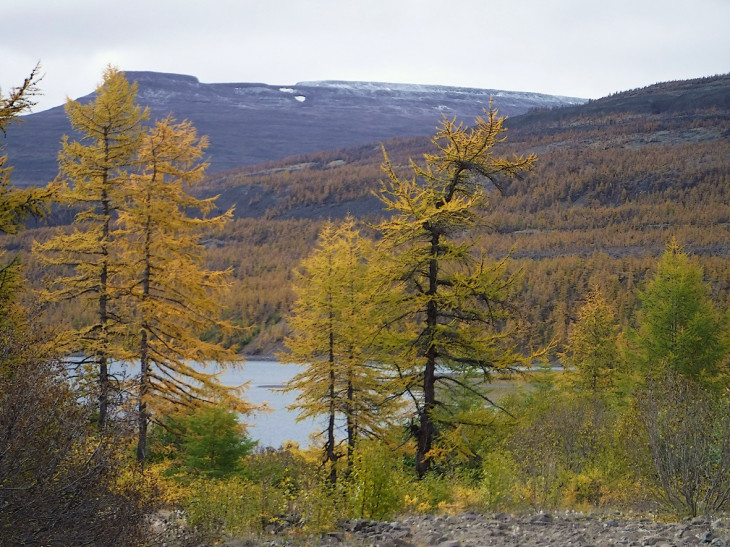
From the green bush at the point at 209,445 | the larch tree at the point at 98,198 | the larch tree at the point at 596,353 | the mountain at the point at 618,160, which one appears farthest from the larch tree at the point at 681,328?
the mountain at the point at 618,160

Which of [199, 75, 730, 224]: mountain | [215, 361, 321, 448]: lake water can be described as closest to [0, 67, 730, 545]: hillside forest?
[215, 361, 321, 448]: lake water

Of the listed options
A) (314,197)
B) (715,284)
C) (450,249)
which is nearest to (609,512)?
(450,249)

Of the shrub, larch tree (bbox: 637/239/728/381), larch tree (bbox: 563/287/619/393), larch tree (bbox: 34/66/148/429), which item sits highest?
larch tree (bbox: 34/66/148/429)

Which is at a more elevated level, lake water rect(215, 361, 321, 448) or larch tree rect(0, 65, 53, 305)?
larch tree rect(0, 65, 53, 305)

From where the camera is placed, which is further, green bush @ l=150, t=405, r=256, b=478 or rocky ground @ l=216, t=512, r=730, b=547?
green bush @ l=150, t=405, r=256, b=478

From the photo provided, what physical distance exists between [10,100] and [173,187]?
5.79 metres

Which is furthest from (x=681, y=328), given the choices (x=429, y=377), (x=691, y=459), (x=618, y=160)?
(x=618, y=160)

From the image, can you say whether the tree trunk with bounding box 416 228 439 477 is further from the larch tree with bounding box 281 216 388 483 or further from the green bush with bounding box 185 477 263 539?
the green bush with bounding box 185 477 263 539

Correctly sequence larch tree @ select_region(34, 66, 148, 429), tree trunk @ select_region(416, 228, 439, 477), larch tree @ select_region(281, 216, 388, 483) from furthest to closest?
larch tree @ select_region(281, 216, 388, 483), larch tree @ select_region(34, 66, 148, 429), tree trunk @ select_region(416, 228, 439, 477)

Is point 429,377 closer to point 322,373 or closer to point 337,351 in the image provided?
point 337,351

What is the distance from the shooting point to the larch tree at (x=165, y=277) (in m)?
16.3

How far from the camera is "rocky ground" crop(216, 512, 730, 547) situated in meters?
7.86

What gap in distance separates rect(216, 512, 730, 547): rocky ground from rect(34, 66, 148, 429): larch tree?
8.48 meters

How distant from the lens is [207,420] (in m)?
18.5
